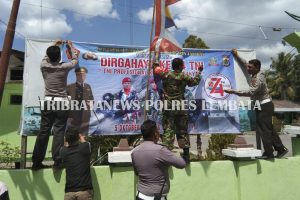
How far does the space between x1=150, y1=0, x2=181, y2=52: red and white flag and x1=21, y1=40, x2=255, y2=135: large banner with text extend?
1.27 feet

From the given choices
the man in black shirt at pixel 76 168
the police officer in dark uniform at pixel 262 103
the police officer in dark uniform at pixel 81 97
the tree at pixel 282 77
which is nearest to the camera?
the man in black shirt at pixel 76 168

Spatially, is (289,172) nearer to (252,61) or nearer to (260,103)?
(260,103)

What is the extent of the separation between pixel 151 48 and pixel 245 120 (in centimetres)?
233

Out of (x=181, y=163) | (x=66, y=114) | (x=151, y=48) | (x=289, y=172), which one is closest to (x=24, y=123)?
(x=66, y=114)

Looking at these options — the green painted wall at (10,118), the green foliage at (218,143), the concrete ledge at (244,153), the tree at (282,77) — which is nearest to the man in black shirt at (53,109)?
the concrete ledge at (244,153)

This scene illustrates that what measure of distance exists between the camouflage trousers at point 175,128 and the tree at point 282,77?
46.6 meters

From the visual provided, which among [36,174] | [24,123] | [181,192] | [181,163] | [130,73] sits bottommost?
[181,192]

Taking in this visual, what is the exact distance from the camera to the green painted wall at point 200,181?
554 cm

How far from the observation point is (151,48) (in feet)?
20.7

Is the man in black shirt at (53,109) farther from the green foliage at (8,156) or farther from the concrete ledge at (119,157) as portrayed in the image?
the green foliage at (8,156)

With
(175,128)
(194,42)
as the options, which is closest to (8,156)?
(175,128)

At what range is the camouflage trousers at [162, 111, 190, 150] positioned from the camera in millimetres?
6121

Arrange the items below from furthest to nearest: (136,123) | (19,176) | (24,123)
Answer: (136,123) < (24,123) < (19,176)

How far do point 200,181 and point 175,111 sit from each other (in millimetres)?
1211
